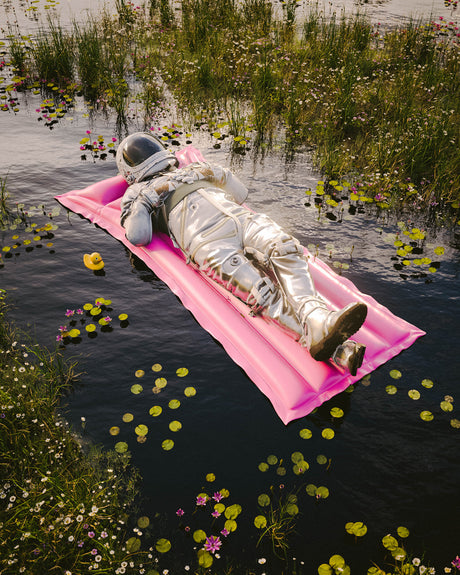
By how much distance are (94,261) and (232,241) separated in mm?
1431

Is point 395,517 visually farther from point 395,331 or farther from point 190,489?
point 395,331

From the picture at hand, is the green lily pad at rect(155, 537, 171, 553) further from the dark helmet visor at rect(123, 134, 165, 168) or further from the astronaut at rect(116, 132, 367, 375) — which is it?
the dark helmet visor at rect(123, 134, 165, 168)

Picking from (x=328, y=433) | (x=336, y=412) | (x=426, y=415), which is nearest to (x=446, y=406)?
(x=426, y=415)

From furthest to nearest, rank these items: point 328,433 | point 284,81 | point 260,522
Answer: point 284,81 → point 328,433 → point 260,522

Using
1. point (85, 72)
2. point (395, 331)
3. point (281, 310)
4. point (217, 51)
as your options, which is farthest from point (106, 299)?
point (217, 51)

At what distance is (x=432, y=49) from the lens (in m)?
7.98

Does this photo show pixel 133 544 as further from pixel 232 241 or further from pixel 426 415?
pixel 232 241

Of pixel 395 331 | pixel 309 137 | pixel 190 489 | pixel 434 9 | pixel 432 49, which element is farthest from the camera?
pixel 434 9

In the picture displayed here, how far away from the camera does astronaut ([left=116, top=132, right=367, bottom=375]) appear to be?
282 centimetres

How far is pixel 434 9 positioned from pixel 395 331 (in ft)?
38.0

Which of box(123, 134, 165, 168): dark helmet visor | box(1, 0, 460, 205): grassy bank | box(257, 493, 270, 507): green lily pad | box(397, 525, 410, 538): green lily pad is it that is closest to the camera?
box(397, 525, 410, 538): green lily pad

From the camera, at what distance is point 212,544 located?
2203 mm

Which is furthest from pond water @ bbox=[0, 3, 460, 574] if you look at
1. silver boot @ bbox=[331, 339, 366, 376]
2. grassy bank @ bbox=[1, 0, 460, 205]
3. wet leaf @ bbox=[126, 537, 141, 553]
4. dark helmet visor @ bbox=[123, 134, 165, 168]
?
grassy bank @ bbox=[1, 0, 460, 205]

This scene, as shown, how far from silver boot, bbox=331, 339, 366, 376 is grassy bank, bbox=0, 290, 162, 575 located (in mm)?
1510
